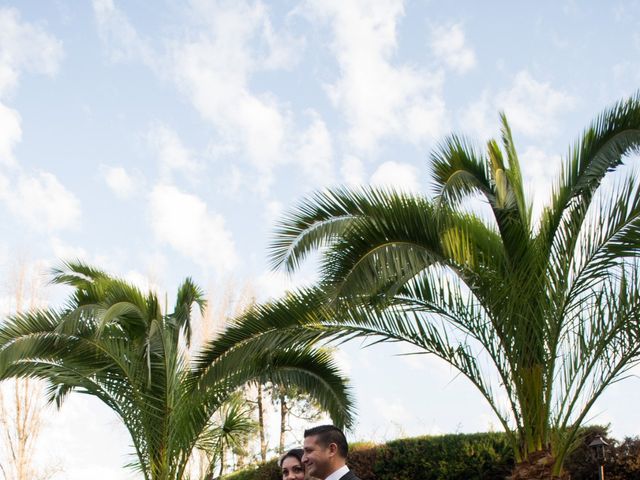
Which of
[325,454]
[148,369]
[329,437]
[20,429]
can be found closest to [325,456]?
[325,454]

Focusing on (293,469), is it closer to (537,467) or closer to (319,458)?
(319,458)

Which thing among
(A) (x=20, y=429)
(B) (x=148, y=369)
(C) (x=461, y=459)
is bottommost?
(C) (x=461, y=459)

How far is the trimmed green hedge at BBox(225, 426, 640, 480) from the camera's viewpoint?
9820 millimetres

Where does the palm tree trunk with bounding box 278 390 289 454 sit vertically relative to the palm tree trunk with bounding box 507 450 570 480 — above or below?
above

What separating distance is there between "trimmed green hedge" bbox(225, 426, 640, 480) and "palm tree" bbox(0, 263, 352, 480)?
0.95 metres

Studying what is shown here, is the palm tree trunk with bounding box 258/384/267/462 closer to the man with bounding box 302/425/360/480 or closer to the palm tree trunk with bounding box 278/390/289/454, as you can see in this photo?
the palm tree trunk with bounding box 278/390/289/454

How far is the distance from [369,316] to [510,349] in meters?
1.50

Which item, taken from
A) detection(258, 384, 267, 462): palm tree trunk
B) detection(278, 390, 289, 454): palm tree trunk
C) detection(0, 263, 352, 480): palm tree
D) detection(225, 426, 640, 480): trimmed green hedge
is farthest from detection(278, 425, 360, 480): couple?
detection(278, 390, 289, 454): palm tree trunk

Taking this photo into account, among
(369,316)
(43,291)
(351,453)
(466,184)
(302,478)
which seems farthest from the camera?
(43,291)

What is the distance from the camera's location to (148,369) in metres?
10.9

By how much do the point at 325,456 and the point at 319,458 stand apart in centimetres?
4

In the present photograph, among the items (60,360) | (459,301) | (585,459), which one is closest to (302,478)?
(459,301)

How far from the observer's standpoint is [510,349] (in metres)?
7.66

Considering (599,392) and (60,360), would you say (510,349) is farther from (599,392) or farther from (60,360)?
(60,360)
